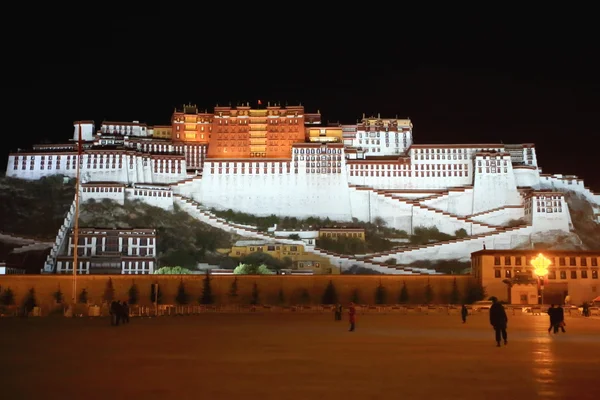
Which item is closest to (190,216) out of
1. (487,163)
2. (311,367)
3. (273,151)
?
(273,151)

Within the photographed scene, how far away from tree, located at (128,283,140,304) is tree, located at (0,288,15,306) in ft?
26.4

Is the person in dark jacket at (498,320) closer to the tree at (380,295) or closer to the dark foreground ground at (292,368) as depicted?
the dark foreground ground at (292,368)

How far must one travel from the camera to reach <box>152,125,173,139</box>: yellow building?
88688mm

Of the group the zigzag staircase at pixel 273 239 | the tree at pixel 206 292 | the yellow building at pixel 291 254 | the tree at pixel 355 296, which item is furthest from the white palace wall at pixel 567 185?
the tree at pixel 206 292

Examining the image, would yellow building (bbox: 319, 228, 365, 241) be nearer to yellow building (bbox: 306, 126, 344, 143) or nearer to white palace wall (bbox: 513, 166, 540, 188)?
yellow building (bbox: 306, 126, 344, 143)

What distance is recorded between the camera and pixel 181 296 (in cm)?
4922

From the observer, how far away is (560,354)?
1266 centimetres

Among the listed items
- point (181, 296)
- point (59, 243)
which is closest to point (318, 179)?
point (59, 243)

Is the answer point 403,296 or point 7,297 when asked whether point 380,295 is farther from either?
point 7,297

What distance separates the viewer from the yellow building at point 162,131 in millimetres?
88688

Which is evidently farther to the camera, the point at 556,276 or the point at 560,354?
the point at 556,276

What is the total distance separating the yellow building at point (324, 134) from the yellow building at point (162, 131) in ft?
61.1

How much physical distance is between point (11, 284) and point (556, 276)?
39.9m

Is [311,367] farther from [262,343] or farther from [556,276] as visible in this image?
[556,276]
